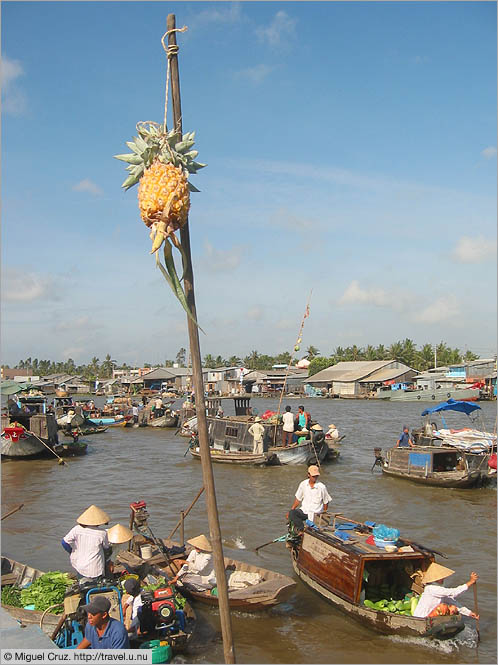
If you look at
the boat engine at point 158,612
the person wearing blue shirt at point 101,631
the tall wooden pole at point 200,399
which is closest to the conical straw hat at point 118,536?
the boat engine at point 158,612

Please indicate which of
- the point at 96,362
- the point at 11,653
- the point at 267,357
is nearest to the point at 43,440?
the point at 11,653

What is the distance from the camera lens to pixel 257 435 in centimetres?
1948

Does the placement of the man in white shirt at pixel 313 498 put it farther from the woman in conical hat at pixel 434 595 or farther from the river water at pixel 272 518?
the woman in conical hat at pixel 434 595

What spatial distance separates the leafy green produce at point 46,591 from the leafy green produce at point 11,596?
2.8 inches

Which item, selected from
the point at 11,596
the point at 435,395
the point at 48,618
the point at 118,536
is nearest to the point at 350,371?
the point at 435,395

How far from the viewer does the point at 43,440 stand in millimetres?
21484

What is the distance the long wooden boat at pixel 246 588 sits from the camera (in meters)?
6.90

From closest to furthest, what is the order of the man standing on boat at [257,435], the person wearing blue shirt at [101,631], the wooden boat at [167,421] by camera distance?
1. the person wearing blue shirt at [101,631]
2. the man standing on boat at [257,435]
3. the wooden boat at [167,421]

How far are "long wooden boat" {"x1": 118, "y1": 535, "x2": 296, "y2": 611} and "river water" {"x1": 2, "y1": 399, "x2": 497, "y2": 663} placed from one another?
0.35 meters

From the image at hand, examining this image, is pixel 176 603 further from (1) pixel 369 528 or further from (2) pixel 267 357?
(2) pixel 267 357

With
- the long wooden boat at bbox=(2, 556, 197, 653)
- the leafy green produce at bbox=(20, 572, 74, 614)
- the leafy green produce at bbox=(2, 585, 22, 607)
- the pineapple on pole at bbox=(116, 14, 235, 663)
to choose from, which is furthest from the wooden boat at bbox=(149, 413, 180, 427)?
the pineapple on pole at bbox=(116, 14, 235, 663)

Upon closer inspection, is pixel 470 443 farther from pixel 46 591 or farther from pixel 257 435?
pixel 46 591

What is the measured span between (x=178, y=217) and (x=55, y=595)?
18.4 feet

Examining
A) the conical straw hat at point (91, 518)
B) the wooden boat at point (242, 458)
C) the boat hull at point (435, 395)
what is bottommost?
the boat hull at point (435, 395)
